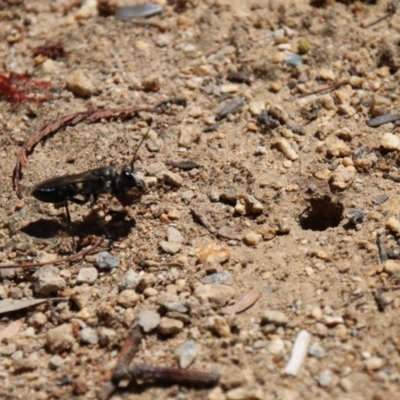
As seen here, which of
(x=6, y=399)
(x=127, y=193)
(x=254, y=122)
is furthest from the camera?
(x=254, y=122)

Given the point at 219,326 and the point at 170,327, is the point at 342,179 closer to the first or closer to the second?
the point at 219,326

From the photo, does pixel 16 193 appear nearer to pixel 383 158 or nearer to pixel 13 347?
pixel 13 347

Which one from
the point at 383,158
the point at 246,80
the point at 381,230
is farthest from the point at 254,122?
the point at 381,230

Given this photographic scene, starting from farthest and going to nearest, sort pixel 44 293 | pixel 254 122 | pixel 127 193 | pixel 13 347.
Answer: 1. pixel 254 122
2. pixel 127 193
3. pixel 44 293
4. pixel 13 347

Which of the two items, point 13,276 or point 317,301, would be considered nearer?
point 317,301

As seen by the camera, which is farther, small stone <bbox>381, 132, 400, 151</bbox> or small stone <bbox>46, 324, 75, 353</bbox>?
small stone <bbox>381, 132, 400, 151</bbox>

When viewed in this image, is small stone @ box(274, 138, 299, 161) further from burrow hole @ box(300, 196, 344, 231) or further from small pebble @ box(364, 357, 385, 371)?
small pebble @ box(364, 357, 385, 371)

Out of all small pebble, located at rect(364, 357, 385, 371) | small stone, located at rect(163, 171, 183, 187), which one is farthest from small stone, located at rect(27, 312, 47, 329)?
small pebble, located at rect(364, 357, 385, 371)
